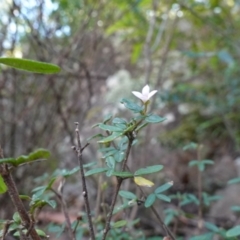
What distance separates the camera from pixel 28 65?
19.9 inches

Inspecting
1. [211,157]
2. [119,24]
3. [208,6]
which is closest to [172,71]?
[211,157]

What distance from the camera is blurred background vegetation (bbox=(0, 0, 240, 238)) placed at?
A: 149 centimetres

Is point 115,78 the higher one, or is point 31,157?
point 115,78

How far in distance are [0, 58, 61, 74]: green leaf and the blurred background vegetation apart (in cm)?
77

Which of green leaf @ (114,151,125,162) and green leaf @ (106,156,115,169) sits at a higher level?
green leaf @ (114,151,125,162)

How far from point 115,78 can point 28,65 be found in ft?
5.04

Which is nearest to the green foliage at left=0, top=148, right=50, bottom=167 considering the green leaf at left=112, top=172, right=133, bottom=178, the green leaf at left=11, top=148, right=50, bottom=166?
the green leaf at left=11, top=148, right=50, bottom=166

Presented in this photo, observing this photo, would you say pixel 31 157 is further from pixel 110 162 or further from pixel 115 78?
pixel 115 78

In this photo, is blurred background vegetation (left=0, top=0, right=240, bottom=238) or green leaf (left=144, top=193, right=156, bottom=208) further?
blurred background vegetation (left=0, top=0, right=240, bottom=238)

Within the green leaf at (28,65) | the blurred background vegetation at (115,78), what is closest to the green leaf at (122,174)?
the green leaf at (28,65)

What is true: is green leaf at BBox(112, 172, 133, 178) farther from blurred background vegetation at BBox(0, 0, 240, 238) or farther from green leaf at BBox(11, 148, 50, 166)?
blurred background vegetation at BBox(0, 0, 240, 238)

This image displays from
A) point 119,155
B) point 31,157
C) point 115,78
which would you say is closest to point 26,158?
point 31,157

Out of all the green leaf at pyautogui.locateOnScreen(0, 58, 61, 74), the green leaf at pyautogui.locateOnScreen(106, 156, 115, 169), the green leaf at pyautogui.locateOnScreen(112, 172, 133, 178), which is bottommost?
the green leaf at pyautogui.locateOnScreen(112, 172, 133, 178)

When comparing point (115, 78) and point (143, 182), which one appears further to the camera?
point (115, 78)
